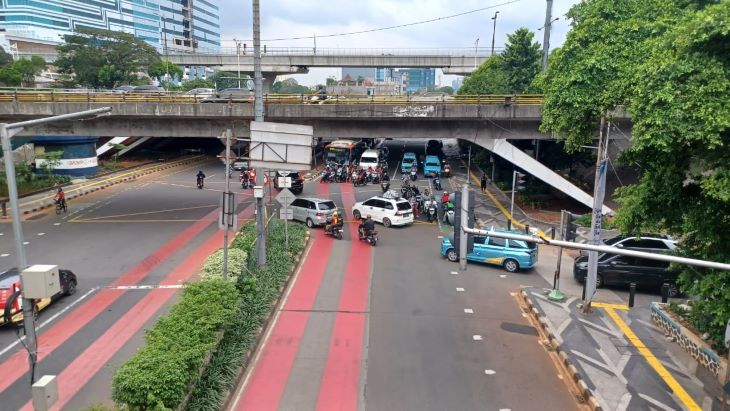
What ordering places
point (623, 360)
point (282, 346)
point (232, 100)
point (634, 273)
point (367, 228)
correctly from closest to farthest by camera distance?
point (623, 360)
point (282, 346)
point (634, 273)
point (367, 228)
point (232, 100)

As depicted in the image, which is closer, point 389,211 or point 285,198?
point 285,198

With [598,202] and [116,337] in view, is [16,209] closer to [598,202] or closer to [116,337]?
[116,337]

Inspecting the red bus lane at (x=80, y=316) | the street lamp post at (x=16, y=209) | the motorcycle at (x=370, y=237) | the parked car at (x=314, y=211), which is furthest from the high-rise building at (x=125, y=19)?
the street lamp post at (x=16, y=209)

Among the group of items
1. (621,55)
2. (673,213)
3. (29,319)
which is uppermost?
(621,55)

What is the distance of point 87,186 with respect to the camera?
3388 cm

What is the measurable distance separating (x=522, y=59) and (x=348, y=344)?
3379 centimetres

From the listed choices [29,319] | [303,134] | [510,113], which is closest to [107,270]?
[303,134]

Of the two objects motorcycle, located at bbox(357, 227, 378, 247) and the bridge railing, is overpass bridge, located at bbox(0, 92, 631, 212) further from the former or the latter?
motorcycle, located at bbox(357, 227, 378, 247)

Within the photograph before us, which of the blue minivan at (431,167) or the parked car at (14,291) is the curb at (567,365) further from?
the blue minivan at (431,167)

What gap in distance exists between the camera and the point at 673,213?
33.4 feet

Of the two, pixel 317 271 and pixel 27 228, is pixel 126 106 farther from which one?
pixel 317 271

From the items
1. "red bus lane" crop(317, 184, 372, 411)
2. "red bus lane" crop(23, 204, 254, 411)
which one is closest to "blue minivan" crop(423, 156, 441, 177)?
"red bus lane" crop(317, 184, 372, 411)

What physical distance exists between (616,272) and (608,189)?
50.7ft

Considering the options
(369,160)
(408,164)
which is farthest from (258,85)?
(408,164)
